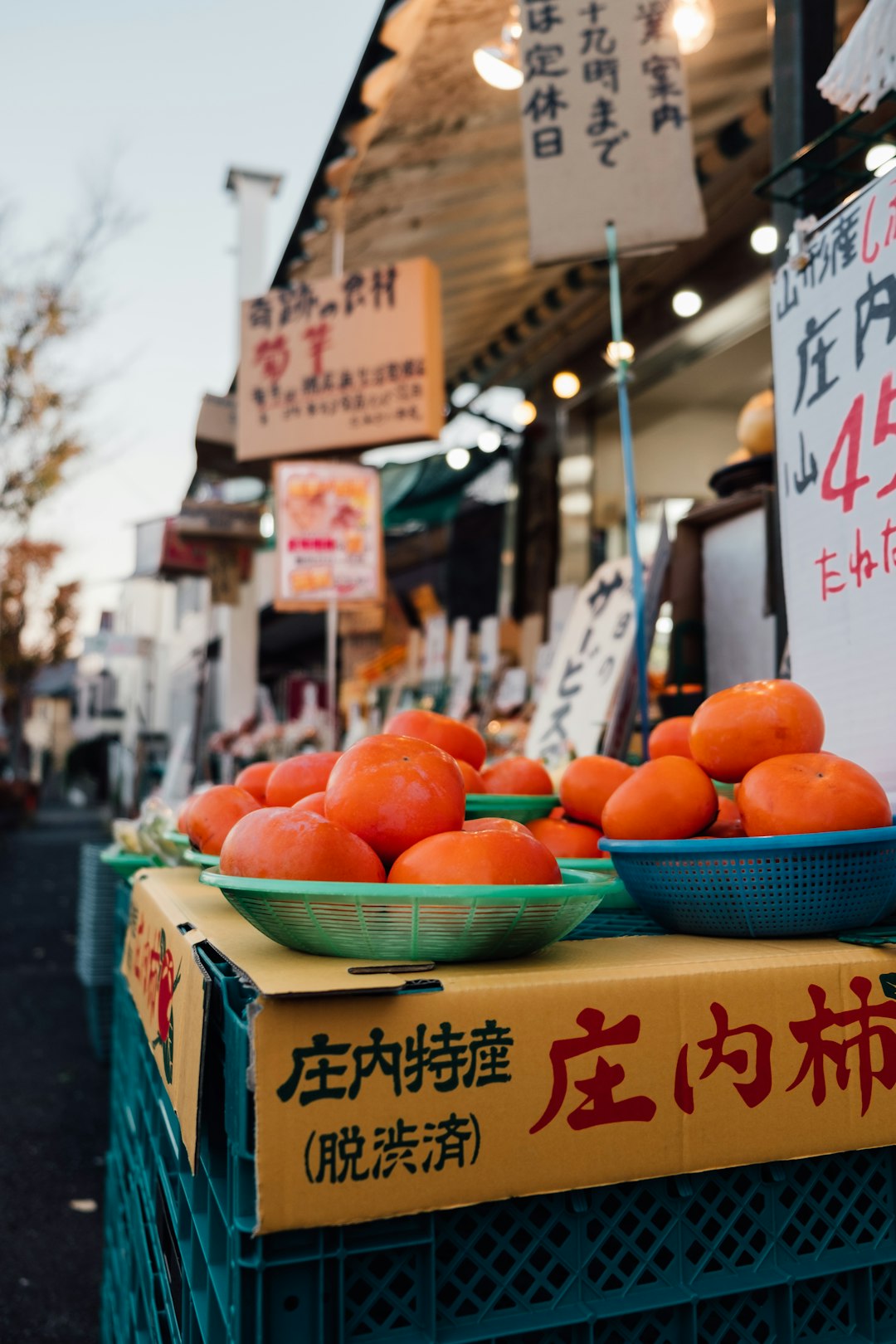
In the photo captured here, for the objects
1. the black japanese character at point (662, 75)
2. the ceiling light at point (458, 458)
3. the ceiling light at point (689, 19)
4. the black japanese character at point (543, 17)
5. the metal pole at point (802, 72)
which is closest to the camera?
the metal pole at point (802, 72)

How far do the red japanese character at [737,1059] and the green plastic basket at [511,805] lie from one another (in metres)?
0.65

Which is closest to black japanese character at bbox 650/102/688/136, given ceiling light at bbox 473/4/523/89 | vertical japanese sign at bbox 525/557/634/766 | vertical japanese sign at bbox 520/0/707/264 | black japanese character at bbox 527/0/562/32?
vertical japanese sign at bbox 520/0/707/264

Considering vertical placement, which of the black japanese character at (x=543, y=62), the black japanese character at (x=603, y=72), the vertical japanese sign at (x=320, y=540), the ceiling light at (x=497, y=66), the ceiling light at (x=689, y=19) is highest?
the ceiling light at (x=497, y=66)

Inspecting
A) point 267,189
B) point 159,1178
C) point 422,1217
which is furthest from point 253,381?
point 267,189

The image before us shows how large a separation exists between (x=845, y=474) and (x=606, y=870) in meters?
0.85

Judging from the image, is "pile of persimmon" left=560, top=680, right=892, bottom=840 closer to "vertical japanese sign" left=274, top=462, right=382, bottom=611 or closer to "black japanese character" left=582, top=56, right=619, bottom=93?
"black japanese character" left=582, top=56, right=619, bottom=93

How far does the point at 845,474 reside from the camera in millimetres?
1783

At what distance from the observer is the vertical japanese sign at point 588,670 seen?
10.8 ft

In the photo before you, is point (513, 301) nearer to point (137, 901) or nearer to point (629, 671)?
point (629, 671)

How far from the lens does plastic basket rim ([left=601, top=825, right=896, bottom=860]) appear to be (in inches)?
45.9

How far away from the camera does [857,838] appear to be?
1.17 meters

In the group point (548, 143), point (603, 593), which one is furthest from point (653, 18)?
point (603, 593)

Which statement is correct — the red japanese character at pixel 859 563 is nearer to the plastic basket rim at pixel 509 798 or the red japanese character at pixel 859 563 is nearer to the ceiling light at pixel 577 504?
the plastic basket rim at pixel 509 798

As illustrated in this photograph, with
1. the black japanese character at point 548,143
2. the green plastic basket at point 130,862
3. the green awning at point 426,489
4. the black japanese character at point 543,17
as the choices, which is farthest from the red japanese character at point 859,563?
the green awning at point 426,489
